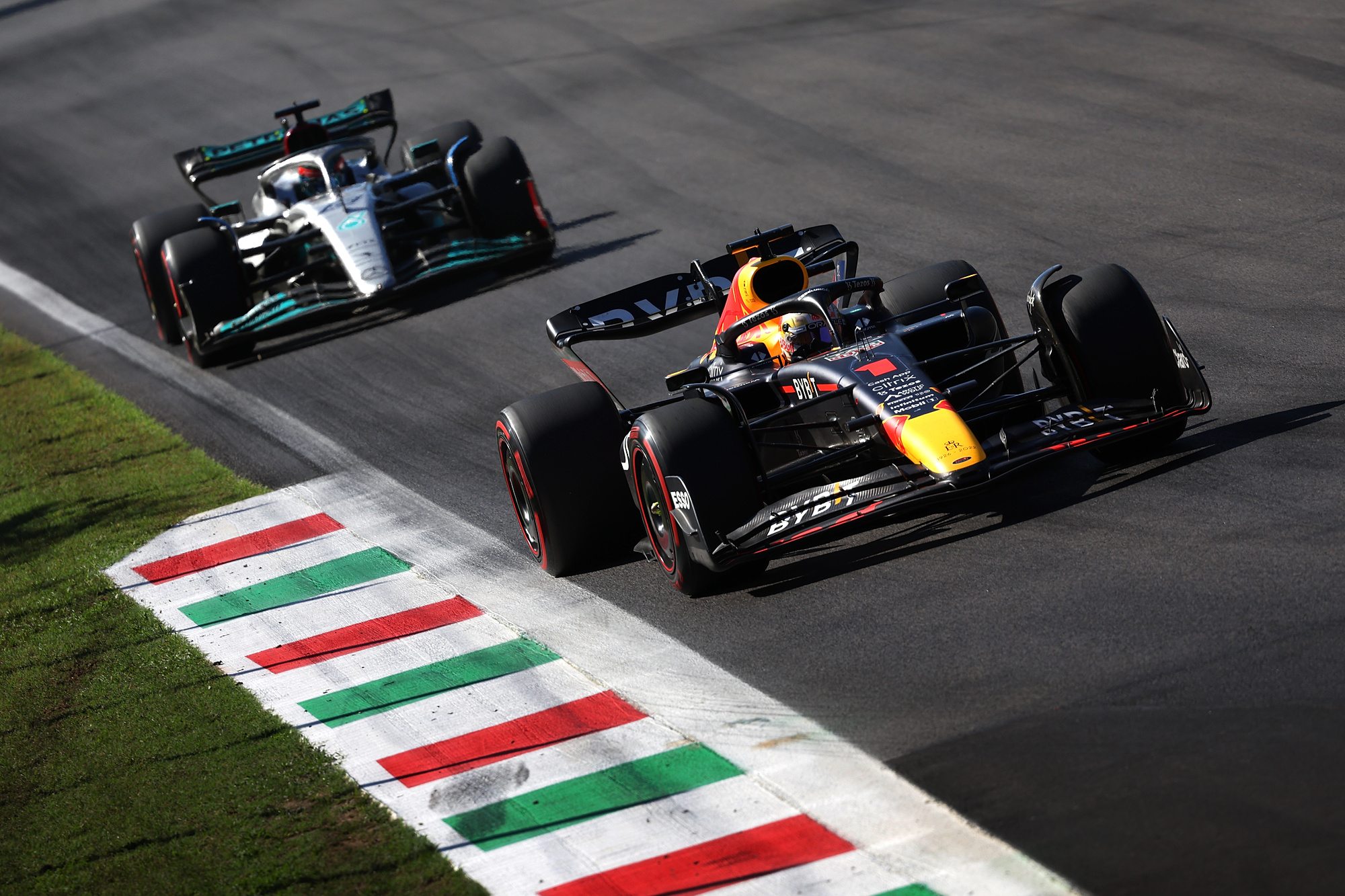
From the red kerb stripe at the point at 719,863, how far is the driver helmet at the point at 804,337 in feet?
11.8

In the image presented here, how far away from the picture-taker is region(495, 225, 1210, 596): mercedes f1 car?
7.75m

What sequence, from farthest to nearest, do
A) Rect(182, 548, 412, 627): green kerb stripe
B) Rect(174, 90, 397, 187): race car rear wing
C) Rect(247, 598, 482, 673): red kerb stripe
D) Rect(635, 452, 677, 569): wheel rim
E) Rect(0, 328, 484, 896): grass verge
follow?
Rect(174, 90, 397, 187): race car rear wing, Rect(182, 548, 412, 627): green kerb stripe, Rect(247, 598, 482, 673): red kerb stripe, Rect(635, 452, 677, 569): wheel rim, Rect(0, 328, 484, 896): grass verge

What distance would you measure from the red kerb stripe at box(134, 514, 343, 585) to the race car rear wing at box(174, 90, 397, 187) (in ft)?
22.5

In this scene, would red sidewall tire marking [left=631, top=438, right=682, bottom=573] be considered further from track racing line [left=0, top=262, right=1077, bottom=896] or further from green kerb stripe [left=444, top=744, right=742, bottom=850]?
green kerb stripe [left=444, top=744, right=742, bottom=850]

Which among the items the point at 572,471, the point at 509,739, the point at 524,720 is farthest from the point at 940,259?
the point at 509,739

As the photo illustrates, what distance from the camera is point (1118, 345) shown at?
8328 mm

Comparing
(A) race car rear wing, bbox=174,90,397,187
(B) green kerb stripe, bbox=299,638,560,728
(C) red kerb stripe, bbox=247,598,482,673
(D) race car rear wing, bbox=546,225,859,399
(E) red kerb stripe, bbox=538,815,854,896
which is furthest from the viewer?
(A) race car rear wing, bbox=174,90,397,187

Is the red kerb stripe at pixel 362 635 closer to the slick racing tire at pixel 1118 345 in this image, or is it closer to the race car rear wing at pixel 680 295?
the race car rear wing at pixel 680 295

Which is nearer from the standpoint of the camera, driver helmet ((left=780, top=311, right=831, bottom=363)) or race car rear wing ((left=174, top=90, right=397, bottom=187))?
driver helmet ((left=780, top=311, right=831, bottom=363))

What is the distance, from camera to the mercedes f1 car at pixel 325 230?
1495cm

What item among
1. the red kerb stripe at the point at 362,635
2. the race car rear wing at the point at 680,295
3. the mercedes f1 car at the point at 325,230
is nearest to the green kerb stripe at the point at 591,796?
the red kerb stripe at the point at 362,635

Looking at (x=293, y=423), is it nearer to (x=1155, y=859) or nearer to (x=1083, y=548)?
(x=1083, y=548)

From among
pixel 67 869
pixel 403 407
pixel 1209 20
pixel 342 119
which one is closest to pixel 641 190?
pixel 342 119

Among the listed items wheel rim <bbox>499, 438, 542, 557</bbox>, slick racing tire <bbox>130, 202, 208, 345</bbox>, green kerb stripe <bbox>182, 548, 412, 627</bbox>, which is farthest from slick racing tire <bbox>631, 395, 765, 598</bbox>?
slick racing tire <bbox>130, 202, 208, 345</bbox>
